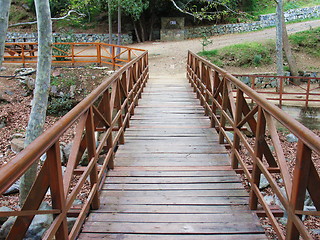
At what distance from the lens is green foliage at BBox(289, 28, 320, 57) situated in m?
21.0

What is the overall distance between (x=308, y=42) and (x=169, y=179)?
66.7 feet

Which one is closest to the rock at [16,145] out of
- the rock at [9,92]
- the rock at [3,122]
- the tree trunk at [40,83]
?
the rock at [3,122]

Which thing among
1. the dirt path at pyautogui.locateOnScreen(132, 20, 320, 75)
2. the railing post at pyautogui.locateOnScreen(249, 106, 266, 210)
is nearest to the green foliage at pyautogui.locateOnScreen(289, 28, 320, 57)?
the dirt path at pyautogui.locateOnScreen(132, 20, 320, 75)

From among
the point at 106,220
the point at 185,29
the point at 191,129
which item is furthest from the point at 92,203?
the point at 185,29

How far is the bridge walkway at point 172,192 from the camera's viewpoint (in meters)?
3.13

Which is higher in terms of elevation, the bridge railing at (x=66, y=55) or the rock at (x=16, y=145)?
the bridge railing at (x=66, y=55)

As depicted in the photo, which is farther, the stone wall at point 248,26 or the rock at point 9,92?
the stone wall at point 248,26

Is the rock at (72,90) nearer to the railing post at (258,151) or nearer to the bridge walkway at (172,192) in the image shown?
the bridge walkway at (172,192)

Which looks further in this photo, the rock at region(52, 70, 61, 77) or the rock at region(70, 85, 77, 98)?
the rock at region(52, 70, 61, 77)

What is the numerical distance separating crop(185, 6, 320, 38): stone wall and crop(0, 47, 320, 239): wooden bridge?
24.1 meters

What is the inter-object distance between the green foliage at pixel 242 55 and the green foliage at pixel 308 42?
204cm

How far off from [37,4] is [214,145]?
160 inches

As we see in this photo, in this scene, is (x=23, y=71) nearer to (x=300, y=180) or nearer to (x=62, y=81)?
(x=62, y=81)

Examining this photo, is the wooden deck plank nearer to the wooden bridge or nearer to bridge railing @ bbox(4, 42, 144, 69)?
the wooden bridge
